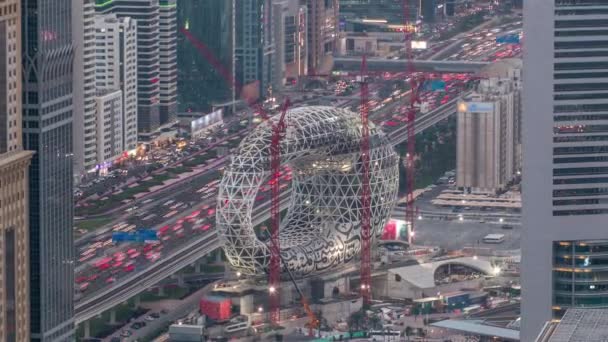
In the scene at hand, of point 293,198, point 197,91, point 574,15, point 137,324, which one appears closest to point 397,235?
point 293,198

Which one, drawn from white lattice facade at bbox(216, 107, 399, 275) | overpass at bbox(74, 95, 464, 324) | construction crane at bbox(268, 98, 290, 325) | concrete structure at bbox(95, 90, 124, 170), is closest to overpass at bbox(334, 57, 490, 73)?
concrete structure at bbox(95, 90, 124, 170)

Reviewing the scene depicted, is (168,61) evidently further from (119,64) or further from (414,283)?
(414,283)

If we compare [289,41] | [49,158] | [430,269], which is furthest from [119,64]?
[49,158]

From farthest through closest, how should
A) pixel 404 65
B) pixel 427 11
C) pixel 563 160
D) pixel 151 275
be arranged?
pixel 427 11 < pixel 404 65 < pixel 151 275 < pixel 563 160

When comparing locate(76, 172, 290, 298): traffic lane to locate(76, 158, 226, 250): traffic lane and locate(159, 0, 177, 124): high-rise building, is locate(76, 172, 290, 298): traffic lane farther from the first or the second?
locate(159, 0, 177, 124): high-rise building

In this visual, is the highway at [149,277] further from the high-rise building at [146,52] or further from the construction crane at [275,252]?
the high-rise building at [146,52]

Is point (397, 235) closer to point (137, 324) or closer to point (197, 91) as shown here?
point (137, 324)
